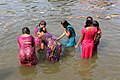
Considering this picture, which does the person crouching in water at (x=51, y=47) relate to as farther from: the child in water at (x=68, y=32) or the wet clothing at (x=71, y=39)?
the wet clothing at (x=71, y=39)

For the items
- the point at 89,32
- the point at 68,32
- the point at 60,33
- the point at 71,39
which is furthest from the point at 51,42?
the point at 60,33

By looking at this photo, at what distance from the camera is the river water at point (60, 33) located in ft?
28.1

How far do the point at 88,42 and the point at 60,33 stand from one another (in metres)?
3.65

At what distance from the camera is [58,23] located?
13.9m

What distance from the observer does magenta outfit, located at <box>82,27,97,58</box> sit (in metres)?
8.55

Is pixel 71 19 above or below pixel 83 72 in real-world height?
above

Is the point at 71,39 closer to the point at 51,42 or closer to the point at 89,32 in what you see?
the point at 51,42

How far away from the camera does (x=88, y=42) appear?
8875 mm

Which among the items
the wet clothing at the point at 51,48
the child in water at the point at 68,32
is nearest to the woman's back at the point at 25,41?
the wet clothing at the point at 51,48

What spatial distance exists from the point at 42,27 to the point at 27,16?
6.07m

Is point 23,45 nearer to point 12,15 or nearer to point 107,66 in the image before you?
point 107,66

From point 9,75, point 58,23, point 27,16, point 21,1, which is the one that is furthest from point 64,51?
point 21,1

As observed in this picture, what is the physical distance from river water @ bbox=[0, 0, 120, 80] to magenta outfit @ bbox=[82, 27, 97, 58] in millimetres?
331

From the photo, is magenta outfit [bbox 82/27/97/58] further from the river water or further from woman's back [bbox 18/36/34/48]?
woman's back [bbox 18/36/34/48]
